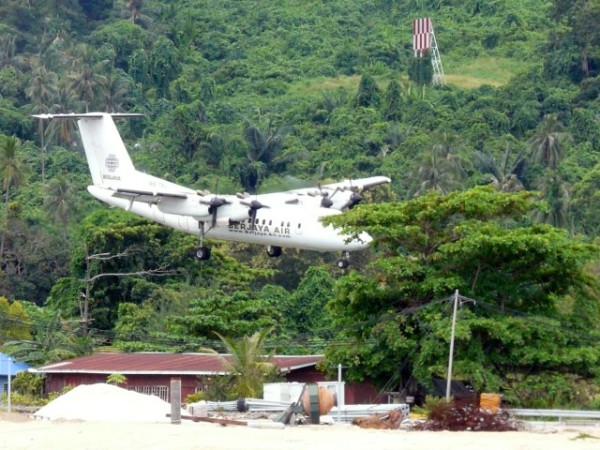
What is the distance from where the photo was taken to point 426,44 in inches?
4705

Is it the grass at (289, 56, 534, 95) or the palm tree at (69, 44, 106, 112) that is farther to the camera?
the grass at (289, 56, 534, 95)

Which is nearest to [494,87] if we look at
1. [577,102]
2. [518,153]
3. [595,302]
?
[577,102]

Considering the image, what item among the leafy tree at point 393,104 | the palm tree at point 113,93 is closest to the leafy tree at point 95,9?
the palm tree at point 113,93

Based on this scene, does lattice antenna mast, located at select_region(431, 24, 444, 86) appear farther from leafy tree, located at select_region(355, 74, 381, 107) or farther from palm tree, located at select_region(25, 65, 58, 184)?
palm tree, located at select_region(25, 65, 58, 184)

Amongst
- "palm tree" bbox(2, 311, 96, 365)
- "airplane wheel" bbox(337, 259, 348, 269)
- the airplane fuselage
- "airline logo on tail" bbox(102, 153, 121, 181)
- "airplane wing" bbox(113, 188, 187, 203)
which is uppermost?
"airline logo on tail" bbox(102, 153, 121, 181)

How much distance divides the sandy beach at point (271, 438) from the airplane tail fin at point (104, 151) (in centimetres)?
2377

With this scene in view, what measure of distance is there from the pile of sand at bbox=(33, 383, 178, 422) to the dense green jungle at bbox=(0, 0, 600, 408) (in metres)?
9.11

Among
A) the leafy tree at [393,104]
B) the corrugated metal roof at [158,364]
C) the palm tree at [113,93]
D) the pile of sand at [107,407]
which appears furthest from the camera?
the palm tree at [113,93]

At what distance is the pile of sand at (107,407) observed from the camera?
3447 cm

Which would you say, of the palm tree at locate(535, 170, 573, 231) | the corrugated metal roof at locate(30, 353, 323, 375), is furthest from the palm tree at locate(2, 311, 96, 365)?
the palm tree at locate(535, 170, 573, 231)

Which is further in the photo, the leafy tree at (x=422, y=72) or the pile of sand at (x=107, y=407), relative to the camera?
the leafy tree at (x=422, y=72)

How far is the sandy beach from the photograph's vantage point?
29047 mm

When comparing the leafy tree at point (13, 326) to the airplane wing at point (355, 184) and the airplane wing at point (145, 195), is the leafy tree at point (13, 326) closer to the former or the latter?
the airplane wing at point (145, 195)

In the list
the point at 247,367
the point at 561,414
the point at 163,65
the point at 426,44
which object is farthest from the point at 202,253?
the point at 163,65
